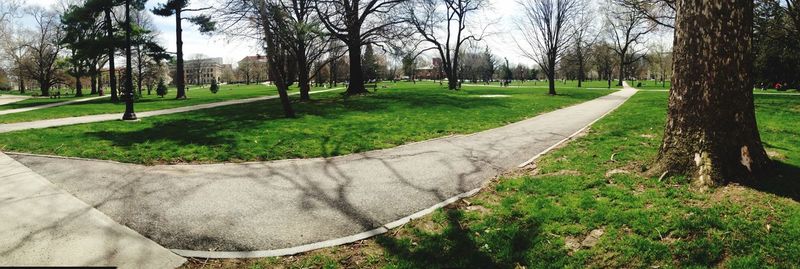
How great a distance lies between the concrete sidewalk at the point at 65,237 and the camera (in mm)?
3658

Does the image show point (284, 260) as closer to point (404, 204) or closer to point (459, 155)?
point (404, 204)

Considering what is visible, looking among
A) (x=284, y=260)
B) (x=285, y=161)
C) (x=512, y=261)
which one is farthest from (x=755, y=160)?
(x=285, y=161)

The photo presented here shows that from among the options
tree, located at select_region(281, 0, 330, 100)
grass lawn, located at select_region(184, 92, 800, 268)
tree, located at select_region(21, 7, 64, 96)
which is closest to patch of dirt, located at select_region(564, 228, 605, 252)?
grass lawn, located at select_region(184, 92, 800, 268)

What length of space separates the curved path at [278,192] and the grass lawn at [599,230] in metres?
0.39

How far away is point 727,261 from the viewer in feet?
10.9

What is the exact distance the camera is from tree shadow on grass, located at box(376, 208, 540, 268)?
12.0 ft

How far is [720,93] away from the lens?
4777mm

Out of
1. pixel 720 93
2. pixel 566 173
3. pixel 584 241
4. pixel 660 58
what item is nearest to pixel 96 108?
pixel 566 173

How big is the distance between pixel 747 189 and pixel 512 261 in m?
3.05

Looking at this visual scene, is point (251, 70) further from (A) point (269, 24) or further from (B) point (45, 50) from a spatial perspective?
(A) point (269, 24)

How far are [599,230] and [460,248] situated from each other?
1.46m

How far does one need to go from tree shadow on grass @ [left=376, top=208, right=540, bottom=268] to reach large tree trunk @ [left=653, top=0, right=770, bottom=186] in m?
2.53

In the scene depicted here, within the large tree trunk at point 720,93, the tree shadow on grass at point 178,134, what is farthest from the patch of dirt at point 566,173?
the tree shadow on grass at point 178,134

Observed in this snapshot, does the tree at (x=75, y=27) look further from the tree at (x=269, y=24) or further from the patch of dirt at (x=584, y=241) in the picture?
the patch of dirt at (x=584, y=241)
